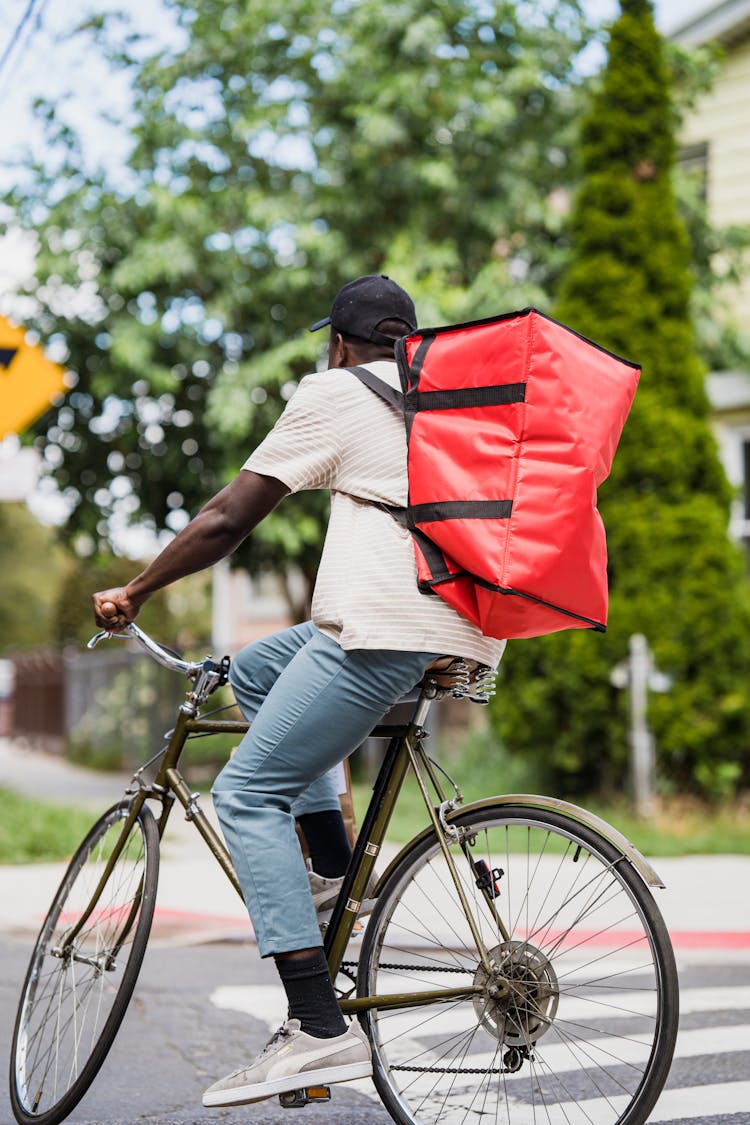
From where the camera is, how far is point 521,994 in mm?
3047

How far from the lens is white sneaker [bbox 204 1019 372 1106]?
3.04 m

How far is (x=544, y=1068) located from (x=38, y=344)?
11.3 meters

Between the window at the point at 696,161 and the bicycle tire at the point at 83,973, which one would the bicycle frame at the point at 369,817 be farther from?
the window at the point at 696,161

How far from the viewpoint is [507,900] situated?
10.4ft

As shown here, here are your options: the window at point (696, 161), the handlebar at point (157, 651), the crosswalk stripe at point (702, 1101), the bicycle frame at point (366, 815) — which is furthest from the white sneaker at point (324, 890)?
the window at point (696, 161)

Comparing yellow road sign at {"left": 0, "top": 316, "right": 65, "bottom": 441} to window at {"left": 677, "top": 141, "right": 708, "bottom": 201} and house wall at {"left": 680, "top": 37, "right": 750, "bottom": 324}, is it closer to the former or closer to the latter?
house wall at {"left": 680, "top": 37, "right": 750, "bottom": 324}

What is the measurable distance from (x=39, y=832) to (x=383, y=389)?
6.92 metres

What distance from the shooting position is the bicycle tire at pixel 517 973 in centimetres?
296

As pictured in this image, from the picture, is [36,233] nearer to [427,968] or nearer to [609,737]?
[609,737]

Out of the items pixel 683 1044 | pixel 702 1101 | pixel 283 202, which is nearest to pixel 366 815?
pixel 702 1101

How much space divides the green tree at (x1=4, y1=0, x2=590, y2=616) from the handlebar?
8855 mm

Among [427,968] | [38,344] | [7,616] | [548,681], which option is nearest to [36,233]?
[38,344]

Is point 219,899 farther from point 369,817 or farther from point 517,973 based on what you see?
point 517,973

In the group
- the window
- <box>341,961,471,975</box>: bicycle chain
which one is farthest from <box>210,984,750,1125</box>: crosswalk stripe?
the window
